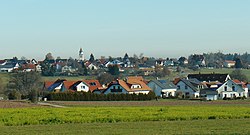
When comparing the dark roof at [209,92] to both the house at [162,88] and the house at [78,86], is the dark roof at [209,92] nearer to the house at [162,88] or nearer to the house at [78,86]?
the house at [162,88]

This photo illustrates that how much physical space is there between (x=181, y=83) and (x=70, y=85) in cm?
2096

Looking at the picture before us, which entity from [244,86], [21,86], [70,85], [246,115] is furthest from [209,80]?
[246,115]

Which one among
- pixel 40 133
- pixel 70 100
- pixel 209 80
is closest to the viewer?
pixel 40 133

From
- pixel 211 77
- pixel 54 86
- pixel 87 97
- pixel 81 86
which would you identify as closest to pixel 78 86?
pixel 81 86

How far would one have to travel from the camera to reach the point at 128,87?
9925 cm

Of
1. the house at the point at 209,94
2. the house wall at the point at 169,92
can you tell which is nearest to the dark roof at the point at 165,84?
the house wall at the point at 169,92

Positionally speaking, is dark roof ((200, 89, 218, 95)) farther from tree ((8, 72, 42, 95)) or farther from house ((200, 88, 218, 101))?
tree ((8, 72, 42, 95))

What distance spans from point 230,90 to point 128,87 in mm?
19288

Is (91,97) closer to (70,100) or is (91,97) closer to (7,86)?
(70,100)

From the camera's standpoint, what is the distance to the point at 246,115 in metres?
39.7

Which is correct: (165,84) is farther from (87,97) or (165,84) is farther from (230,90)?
(87,97)

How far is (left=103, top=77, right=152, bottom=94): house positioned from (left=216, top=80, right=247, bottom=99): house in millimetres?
13776

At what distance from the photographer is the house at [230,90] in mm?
102750

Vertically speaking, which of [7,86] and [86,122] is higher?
[7,86]
